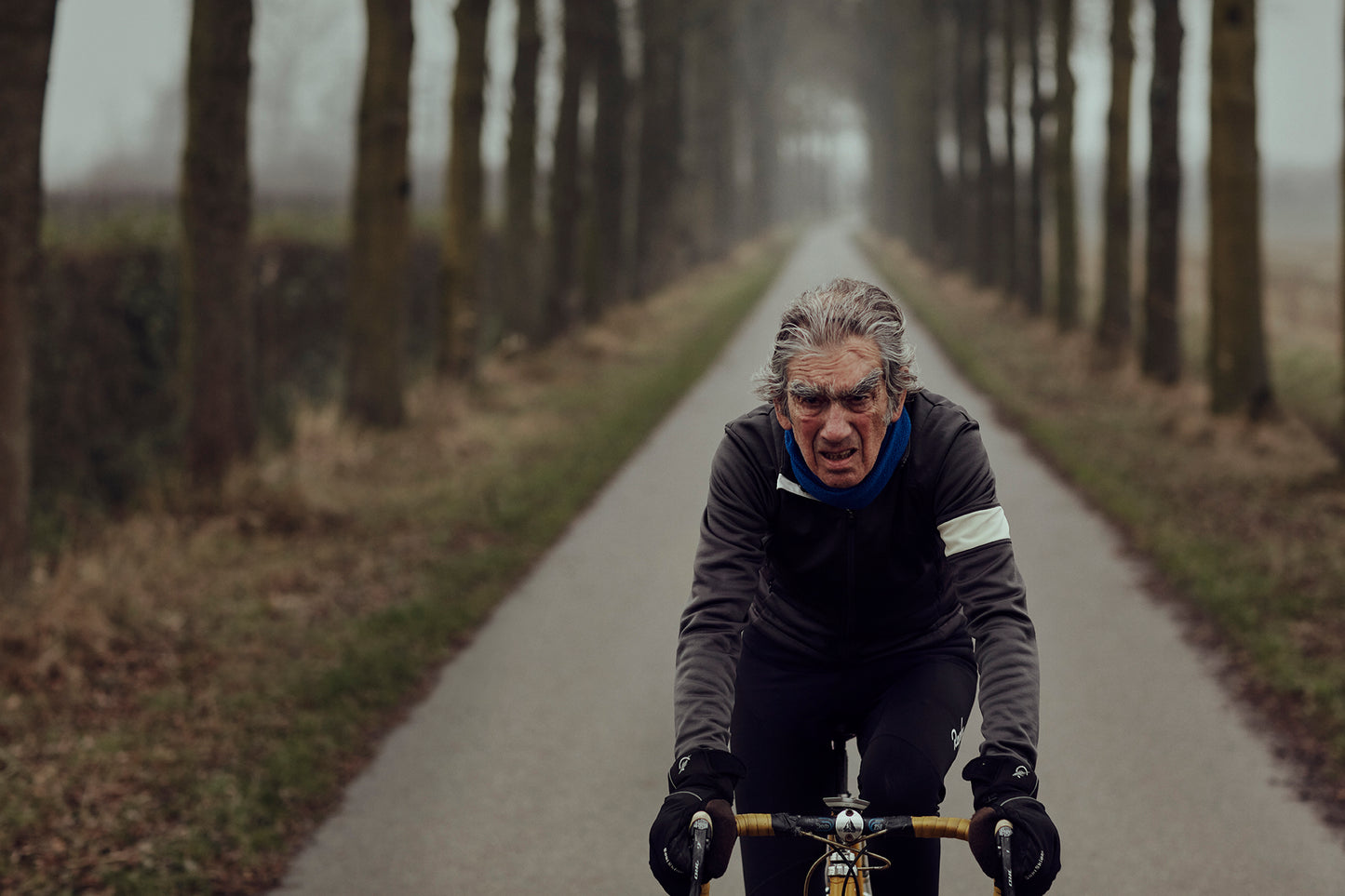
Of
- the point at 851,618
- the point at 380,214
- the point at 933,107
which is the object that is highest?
the point at 933,107

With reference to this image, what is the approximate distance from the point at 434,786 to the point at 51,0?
432 centimetres

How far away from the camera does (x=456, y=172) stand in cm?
1616

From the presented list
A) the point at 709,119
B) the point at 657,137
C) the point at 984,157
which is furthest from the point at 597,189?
the point at 709,119

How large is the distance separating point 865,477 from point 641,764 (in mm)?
3318

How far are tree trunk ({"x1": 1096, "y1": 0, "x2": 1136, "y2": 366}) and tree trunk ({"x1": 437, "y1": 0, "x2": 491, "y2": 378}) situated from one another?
26.6 ft

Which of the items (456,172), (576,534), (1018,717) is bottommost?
(576,534)

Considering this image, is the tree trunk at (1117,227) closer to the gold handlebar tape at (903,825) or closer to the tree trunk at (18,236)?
the tree trunk at (18,236)

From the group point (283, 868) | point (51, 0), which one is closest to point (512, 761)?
point (283, 868)

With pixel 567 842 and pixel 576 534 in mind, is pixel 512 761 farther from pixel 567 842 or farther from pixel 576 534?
pixel 576 534

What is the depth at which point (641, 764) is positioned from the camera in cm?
611

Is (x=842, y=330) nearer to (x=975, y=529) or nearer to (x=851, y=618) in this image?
(x=975, y=529)

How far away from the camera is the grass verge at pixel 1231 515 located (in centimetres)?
673

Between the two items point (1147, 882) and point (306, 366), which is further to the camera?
point (306, 366)

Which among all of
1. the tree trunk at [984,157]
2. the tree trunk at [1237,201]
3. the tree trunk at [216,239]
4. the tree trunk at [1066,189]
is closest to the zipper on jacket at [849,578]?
the tree trunk at [216,239]
